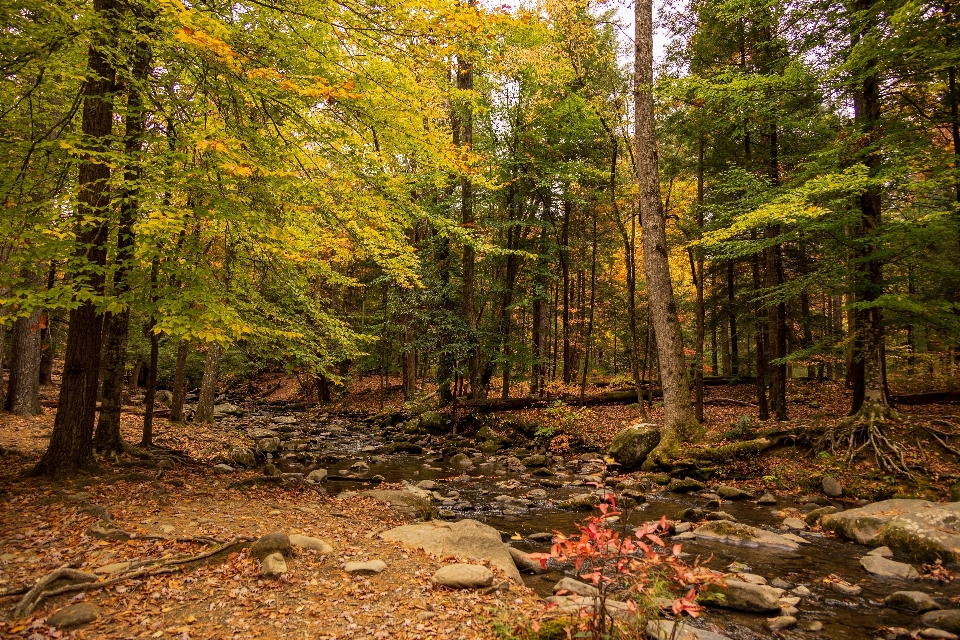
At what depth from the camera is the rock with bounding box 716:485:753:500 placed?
949 centimetres

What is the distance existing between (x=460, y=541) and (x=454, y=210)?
16812 mm

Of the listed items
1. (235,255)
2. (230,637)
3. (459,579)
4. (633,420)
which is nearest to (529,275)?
(633,420)

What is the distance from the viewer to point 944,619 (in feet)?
14.9

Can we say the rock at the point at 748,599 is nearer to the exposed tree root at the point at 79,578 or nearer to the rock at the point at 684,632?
the rock at the point at 684,632

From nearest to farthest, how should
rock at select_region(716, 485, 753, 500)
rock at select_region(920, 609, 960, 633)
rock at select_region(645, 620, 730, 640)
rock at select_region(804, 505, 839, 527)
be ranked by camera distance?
1. rock at select_region(645, 620, 730, 640)
2. rock at select_region(920, 609, 960, 633)
3. rock at select_region(804, 505, 839, 527)
4. rock at select_region(716, 485, 753, 500)

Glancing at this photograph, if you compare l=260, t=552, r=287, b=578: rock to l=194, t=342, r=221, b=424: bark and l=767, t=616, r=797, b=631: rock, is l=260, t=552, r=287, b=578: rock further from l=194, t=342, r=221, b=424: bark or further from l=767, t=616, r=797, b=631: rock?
l=194, t=342, r=221, b=424: bark

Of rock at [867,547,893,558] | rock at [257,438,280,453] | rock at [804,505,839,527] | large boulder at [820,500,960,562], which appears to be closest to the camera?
large boulder at [820,500,960,562]

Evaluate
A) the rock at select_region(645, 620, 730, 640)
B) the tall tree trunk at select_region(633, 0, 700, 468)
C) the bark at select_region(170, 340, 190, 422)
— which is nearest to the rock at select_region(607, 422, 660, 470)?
the tall tree trunk at select_region(633, 0, 700, 468)

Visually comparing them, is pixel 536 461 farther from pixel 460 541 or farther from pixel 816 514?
pixel 460 541

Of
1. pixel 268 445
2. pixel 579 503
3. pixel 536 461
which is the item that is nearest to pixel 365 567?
pixel 579 503

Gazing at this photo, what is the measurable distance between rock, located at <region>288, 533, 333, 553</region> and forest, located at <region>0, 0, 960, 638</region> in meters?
2.55

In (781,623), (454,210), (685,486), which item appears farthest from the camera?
(454,210)

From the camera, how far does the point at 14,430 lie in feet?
33.6

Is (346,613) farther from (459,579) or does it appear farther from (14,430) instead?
(14,430)
